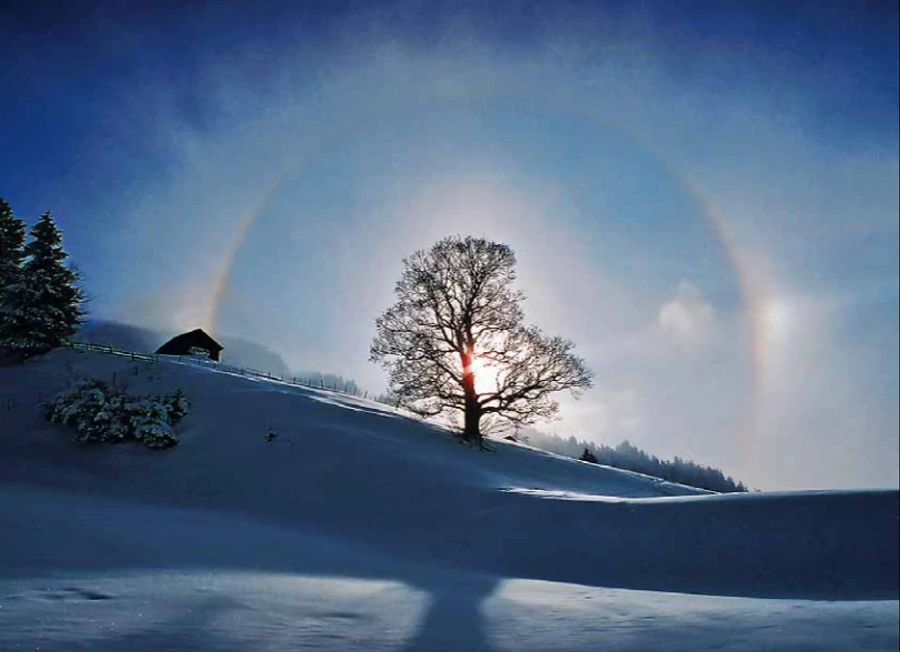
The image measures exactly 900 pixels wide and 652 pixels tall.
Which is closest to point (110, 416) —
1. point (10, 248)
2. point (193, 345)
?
point (10, 248)

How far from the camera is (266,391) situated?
26.8 m

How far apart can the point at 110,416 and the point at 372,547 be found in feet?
37.3

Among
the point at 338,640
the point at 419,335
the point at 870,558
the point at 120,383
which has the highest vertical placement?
the point at 419,335

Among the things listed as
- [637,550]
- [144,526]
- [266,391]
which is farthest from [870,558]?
[266,391]

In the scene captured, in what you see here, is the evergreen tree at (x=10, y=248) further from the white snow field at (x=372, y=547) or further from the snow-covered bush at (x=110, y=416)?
the snow-covered bush at (x=110, y=416)

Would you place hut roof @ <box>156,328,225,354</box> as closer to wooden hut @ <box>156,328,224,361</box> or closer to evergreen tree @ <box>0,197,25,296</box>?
wooden hut @ <box>156,328,224,361</box>

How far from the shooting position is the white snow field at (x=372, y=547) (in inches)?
250

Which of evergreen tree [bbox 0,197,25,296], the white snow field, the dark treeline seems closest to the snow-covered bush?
the white snow field

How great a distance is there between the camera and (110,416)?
65.7ft

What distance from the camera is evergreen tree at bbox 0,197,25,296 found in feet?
45.4

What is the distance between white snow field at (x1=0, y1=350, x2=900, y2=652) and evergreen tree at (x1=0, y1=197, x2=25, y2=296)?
4.26 meters

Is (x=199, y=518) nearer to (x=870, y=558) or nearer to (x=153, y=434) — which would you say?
(x=153, y=434)

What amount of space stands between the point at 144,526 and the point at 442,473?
9.87 meters

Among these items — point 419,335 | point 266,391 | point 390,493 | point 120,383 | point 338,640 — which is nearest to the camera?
point 338,640
